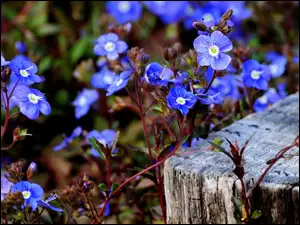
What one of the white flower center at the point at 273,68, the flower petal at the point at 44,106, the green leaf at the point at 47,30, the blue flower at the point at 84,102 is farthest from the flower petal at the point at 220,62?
the green leaf at the point at 47,30

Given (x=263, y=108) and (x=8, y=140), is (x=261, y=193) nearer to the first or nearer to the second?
(x=263, y=108)

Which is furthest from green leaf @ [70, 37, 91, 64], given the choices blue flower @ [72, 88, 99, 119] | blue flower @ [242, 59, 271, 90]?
blue flower @ [242, 59, 271, 90]

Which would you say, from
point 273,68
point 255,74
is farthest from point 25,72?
point 273,68

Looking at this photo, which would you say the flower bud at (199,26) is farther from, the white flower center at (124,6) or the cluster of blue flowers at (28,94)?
the white flower center at (124,6)

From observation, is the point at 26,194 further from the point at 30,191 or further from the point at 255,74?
the point at 255,74

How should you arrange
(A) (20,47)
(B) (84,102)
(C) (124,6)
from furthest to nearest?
(C) (124,6) < (A) (20,47) < (B) (84,102)

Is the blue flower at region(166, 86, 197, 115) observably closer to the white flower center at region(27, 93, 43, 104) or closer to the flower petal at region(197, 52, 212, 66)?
the flower petal at region(197, 52, 212, 66)

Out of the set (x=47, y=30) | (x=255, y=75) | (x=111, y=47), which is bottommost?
(x=255, y=75)
